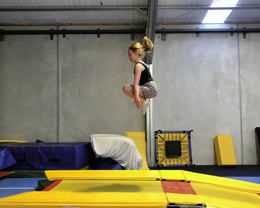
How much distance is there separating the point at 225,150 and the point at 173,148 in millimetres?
1306

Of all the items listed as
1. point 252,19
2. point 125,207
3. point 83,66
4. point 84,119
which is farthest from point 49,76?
point 125,207

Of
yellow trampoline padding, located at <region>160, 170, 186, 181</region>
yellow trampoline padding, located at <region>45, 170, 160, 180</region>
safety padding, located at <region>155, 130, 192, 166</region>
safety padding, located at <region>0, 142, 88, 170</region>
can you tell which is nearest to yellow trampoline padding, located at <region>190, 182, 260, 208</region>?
yellow trampoline padding, located at <region>160, 170, 186, 181</region>

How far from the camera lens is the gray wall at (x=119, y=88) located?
7.53m

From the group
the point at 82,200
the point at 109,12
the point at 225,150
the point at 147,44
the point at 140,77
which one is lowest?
the point at 225,150

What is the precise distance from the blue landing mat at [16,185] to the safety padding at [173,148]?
367 centimetres

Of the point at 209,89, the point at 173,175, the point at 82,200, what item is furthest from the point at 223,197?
the point at 209,89

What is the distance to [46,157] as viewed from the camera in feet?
16.0

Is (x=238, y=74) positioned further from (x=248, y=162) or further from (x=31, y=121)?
(x=31, y=121)

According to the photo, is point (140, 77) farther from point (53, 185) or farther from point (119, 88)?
point (119, 88)

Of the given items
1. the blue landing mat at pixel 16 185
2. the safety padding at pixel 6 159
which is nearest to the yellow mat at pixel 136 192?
the blue landing mat at pixel 16 185

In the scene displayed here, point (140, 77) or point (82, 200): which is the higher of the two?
point (140, 77)

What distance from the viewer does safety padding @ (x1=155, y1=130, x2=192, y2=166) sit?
282 inches

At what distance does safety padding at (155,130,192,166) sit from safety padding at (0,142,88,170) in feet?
9.16

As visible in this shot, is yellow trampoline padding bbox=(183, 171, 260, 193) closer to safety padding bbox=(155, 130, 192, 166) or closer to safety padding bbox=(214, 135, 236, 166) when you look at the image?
safety padding bbox=(155, 130, 192, 166)
